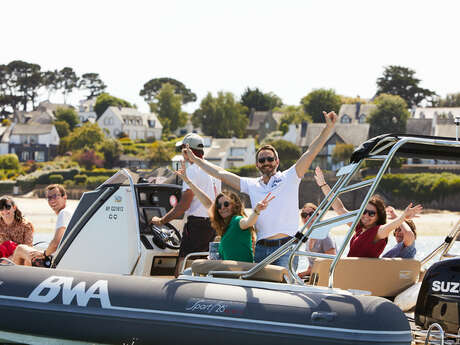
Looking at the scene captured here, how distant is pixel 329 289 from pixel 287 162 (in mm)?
56186

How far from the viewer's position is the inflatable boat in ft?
17.3

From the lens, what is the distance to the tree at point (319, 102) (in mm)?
90125

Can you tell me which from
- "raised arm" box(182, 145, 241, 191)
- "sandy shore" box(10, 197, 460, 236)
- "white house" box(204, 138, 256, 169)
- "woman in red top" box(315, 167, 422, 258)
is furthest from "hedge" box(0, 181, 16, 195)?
"woman in red top" box(315, 167, 422, 258)

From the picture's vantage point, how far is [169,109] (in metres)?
104

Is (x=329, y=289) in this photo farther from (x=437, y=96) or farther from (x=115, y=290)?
(x=437, y=96)

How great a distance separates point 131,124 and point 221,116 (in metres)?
13.4

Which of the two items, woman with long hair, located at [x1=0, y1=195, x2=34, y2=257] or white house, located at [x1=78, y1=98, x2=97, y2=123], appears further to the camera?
white house, located at [x1=78, y1=98, x2=97, y2=123]

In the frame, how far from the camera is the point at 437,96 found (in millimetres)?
96500

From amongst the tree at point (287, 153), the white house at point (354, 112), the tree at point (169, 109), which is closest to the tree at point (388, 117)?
the tree at point (287, 153)

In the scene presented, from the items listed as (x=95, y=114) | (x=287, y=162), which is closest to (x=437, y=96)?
(x=287, y=162)

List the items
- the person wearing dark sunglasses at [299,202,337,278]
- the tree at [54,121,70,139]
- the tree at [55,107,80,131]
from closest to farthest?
the person wearing dark sunglasses at [299,202,337,278] < the tree at [54,121,70,139] < the tree at [55,107,80,131]

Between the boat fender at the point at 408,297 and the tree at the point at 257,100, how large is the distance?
103807 millimetres

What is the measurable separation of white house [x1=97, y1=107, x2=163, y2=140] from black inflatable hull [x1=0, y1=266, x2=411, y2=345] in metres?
91.9

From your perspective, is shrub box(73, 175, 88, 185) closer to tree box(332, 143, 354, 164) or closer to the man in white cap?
tree box(332, 143, 354, 164)
